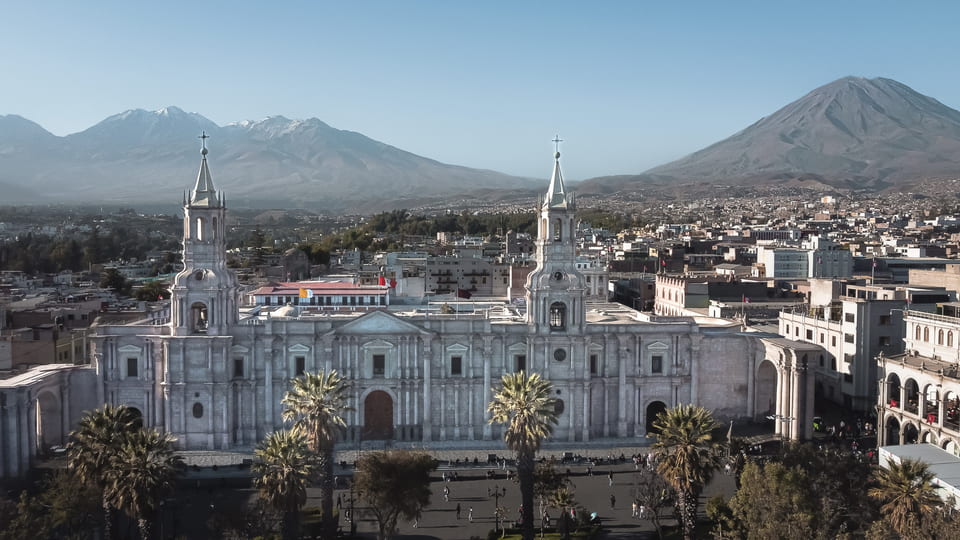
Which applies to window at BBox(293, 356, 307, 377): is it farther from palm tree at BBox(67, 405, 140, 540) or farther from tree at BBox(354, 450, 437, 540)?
palm tree at BBox(67, 405, 140, 540)

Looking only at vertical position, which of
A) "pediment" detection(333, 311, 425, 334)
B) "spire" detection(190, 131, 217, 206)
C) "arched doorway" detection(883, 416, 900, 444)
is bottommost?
"arched doorway" detection(883, 416, 900, 444)

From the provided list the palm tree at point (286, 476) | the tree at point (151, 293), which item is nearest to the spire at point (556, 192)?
the palm tree at point (286, 476)

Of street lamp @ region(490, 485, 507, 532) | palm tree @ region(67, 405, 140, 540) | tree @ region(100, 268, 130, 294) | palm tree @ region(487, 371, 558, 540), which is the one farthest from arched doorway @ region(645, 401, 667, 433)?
tree @ region(100, 268, 130, 294)

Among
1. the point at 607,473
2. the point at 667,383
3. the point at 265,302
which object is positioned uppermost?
the point at 265,302

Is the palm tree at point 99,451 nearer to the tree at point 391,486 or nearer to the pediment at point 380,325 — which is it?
the tree at point 391,486

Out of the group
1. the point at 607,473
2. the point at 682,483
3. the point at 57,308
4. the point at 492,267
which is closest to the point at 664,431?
the point at 682,483

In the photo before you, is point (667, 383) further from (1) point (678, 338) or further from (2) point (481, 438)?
(2) point (481, 438)
